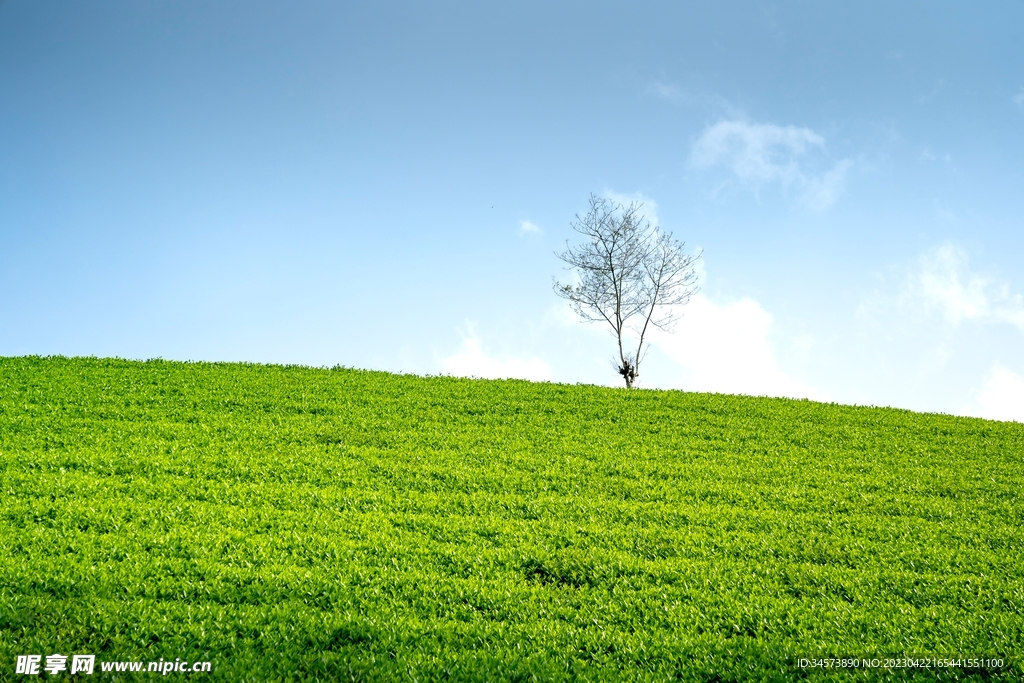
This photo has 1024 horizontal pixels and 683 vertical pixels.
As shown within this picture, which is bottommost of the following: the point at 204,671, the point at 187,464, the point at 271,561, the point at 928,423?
the point at 204,671

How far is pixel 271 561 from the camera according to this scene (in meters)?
9.21

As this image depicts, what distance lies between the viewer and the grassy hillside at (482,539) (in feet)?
24.6

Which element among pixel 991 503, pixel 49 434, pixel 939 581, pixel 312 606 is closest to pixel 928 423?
pixel 991 503

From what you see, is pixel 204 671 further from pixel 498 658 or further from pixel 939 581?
pixel 939 581

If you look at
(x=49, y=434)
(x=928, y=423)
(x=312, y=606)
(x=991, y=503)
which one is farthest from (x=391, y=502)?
(x=928, y=423)

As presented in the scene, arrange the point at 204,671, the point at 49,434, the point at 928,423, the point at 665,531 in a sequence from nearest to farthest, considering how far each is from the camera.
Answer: the point at 204,671 → the point at 665,531 → the point at 49,434 → the point at 928,423

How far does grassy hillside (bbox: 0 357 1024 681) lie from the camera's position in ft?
24.6

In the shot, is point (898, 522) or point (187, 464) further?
point (187, 464)

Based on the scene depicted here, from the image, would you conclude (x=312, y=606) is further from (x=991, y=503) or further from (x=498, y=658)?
(x=991, y=503)

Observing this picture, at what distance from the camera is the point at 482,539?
34.5 feet

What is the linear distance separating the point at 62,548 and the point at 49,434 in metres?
6.84

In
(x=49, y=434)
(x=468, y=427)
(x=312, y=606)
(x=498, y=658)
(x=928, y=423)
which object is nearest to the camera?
(x=498, y=658)

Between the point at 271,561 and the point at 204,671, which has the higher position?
the point at 271,561

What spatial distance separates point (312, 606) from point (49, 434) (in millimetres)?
10238
